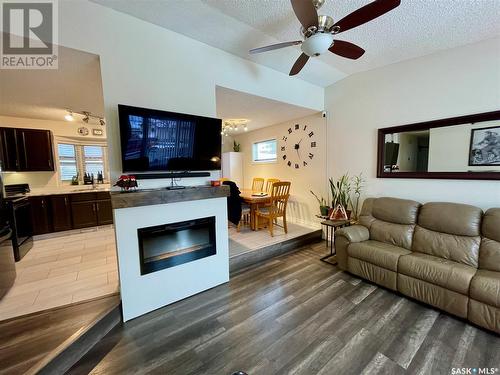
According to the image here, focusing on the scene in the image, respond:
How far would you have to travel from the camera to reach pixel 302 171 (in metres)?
4.53

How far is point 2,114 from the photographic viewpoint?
365 centimetres

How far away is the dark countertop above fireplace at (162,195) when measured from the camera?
6.13 feet

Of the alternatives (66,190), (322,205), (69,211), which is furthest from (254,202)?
(66,190)

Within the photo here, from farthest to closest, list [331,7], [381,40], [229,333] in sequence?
1. [381,40]
2. [331,7]
3. [229,333]

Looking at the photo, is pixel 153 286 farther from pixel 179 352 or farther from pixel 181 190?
pixel 181 190

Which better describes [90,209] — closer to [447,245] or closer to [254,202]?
[254,202]

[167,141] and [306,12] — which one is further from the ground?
[306,12]

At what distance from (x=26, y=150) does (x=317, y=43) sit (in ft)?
16.8

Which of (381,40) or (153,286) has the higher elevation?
(381,40)

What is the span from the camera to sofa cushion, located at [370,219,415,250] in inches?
102

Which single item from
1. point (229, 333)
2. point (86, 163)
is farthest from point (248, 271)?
point (86, 163)

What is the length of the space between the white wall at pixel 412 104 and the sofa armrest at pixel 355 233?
741 mm

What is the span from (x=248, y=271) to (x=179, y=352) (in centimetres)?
138

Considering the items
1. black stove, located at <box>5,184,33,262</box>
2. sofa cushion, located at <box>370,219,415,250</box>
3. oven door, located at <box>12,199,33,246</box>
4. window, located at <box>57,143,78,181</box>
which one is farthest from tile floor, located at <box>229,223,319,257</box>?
window, located at <box>57,143,78,181</box>
